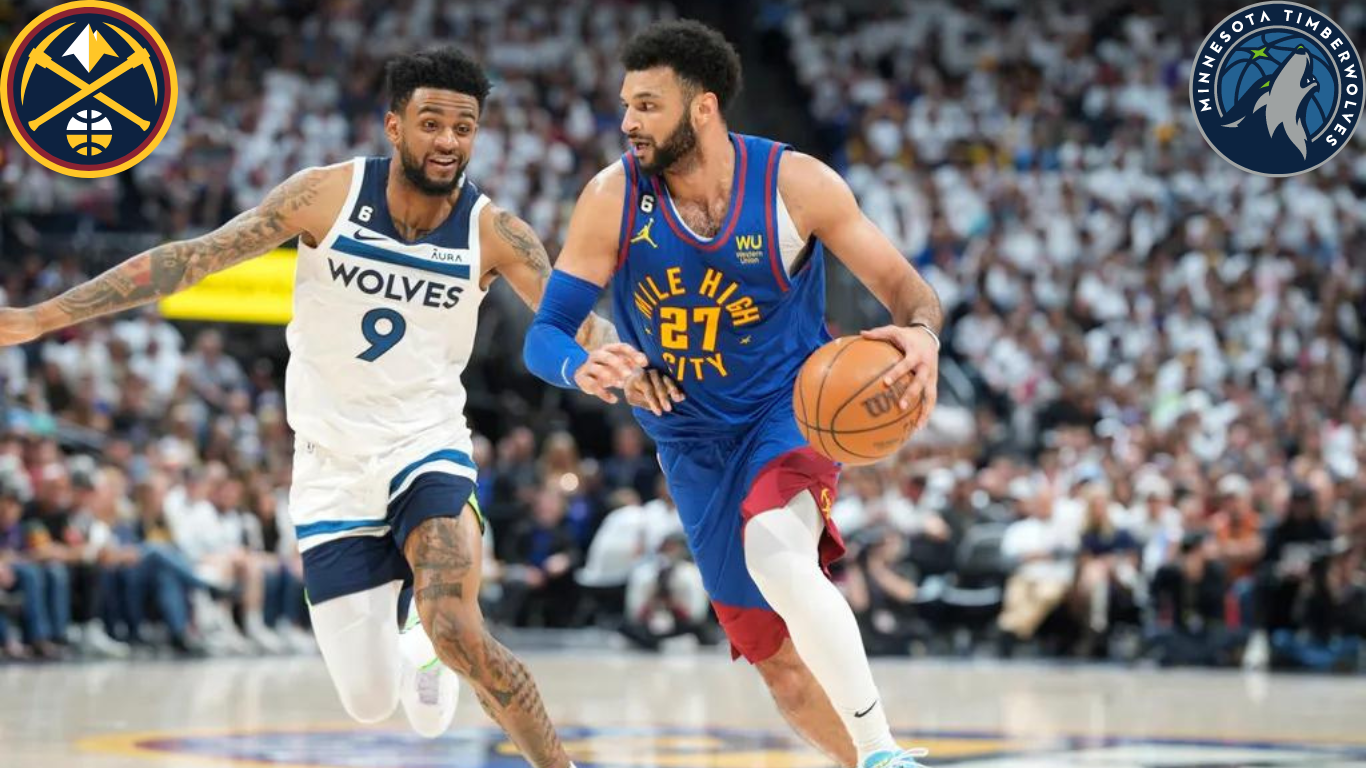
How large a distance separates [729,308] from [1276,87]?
5.10 metres

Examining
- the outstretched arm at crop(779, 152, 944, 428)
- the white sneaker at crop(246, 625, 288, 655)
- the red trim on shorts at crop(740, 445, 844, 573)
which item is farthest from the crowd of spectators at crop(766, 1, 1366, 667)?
the outstretched arm at crop(779, 152, 944, 428)

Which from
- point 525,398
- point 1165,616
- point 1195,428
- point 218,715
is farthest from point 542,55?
point 218,715

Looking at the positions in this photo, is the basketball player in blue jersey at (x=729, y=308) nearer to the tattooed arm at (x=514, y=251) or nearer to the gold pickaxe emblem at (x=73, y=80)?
the tattooed arm at (x=514, y=251)

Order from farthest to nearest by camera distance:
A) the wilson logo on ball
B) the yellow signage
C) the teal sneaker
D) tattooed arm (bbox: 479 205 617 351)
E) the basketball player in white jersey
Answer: the yellow signage < the wilson logo on ball < tattooed arm (bbox: 479 205 617 351) < the basketball player in white jersey < the teal sneaker

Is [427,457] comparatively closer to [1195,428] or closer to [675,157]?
[675,157]

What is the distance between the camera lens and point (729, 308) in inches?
232

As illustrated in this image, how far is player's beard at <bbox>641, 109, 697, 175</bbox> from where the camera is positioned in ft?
19.1

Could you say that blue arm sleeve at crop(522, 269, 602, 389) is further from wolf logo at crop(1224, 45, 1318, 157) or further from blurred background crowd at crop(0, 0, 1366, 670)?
blurred background crowd at crop(0, 0, 1366, 670)

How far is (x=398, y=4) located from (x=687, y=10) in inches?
168

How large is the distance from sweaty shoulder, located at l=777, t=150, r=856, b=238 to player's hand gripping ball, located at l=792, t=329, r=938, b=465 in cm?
48

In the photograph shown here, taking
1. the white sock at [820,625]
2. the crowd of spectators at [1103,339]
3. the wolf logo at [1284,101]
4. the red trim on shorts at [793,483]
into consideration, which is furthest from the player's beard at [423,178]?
the crowd of spectators at [1103,339]

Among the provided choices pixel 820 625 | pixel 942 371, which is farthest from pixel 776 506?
pixel 942 371

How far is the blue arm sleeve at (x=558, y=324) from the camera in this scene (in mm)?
5668

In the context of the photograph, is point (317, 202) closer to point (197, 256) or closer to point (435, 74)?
point (197, 256)
